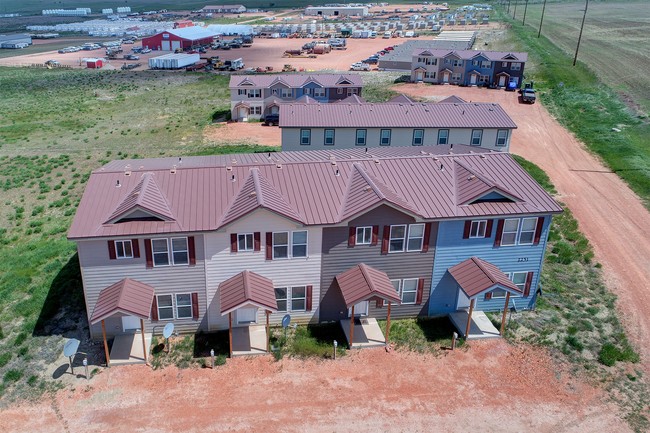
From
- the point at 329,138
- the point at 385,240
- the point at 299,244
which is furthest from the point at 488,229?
the point at 329,138

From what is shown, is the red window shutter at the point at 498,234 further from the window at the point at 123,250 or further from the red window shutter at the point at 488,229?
the window at the point at 123,250

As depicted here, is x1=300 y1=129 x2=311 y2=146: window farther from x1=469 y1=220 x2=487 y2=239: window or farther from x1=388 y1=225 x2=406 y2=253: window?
x1=469 y1=220 x2=487 y2=239: window

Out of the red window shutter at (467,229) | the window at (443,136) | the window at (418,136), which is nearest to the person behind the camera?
the red window shutter at (467,229)

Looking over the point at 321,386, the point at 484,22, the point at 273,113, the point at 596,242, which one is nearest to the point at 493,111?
the point at 596,242

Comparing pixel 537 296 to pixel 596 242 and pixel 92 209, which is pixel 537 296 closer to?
pixel 596 242

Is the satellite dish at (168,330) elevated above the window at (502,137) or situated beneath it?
situated beneath

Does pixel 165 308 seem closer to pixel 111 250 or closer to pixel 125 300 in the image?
pixel 125 300

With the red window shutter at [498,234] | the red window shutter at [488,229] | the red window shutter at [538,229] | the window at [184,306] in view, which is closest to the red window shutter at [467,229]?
the red window shutter at [488,229]
